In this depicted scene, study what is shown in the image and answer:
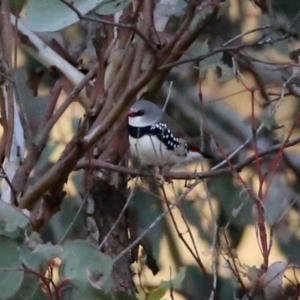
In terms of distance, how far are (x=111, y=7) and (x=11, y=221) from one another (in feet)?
1.29

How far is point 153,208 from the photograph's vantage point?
2.01m

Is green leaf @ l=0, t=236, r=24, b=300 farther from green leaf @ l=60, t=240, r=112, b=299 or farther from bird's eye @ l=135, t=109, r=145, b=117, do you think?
bird's eye @ l=135, t=109, r=145, b=117

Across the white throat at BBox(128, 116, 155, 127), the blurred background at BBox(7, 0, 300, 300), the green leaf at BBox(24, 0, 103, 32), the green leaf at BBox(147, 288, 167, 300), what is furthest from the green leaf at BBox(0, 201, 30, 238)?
the blurred background at BBox(7, 0, 300, 300)

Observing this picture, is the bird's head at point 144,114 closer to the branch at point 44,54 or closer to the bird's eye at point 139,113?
the bird's eye at point 139,113

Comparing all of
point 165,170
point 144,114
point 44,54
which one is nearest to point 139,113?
point 144,114

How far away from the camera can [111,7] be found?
1094 millimetres

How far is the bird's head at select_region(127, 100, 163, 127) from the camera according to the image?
5.06 feet

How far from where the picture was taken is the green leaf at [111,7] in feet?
3.53

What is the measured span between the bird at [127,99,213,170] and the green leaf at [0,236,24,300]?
2.07ft

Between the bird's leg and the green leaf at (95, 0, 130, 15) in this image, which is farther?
the bird's leg

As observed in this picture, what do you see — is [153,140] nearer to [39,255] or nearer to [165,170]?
[165,170]

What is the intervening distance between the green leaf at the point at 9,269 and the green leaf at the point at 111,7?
1.27 feet

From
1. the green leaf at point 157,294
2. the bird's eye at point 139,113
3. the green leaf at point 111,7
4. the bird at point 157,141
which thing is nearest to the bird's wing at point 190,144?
the bird at point 157,141

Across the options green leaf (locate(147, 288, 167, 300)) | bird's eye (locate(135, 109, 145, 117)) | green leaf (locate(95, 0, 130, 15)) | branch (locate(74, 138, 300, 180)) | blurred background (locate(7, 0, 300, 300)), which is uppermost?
green leaf (locate(95, 0, 130, 15))
